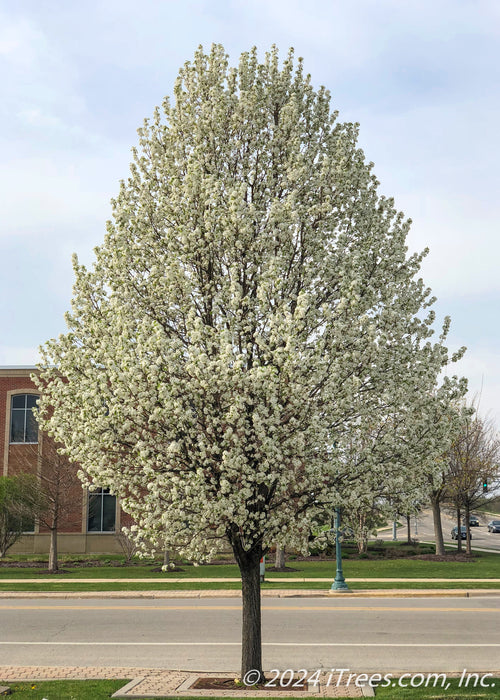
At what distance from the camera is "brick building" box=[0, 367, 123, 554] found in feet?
124

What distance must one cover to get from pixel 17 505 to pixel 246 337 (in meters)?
24.9

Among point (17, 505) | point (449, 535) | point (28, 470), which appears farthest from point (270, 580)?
point (449, 535)

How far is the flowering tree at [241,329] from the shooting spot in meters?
8.83

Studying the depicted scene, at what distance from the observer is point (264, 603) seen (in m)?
19.5

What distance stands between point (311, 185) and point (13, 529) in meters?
27.6

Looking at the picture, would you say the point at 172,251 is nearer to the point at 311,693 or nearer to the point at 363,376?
the point at 363,376

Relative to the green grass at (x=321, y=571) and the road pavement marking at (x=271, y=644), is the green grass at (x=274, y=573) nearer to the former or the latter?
the green grass at (x=321, y=571)

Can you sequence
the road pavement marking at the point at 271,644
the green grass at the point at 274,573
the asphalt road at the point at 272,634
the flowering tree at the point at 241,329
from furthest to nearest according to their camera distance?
1. the green grass at the point at 274,573
2. the road pavement marking at the point at 271,644
3. the asphalt road at the point at 272,634
4. the flowering tree at the point at 241,329

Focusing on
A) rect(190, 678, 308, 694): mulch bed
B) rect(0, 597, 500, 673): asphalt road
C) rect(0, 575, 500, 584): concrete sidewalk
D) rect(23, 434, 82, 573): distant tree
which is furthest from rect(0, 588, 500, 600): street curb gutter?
rect(190, 678, 308, 694): mulch bed

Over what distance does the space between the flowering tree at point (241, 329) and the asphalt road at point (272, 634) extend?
2.97 meters

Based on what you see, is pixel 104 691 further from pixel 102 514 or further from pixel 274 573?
pixel 102 514

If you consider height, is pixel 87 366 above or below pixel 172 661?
above

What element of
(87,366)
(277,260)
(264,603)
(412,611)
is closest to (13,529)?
(264,603)

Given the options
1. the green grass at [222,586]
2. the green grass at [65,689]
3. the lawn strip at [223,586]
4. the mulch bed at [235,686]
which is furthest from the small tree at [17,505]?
the mulch bed at [235,686]
